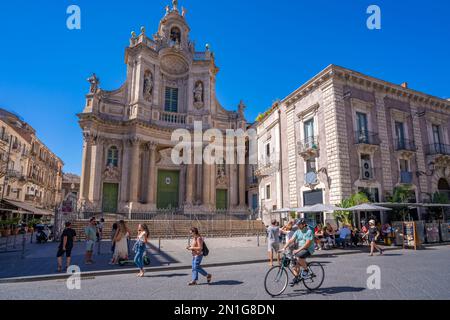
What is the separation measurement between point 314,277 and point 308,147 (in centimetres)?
1498

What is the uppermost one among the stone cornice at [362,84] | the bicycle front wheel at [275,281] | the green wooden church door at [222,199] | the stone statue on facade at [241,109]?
the stone statue on facade at [241,109]

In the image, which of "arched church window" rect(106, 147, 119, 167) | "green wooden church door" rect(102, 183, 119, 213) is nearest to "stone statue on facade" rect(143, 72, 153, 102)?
"arched church window" rect(106, 147, 119, 167)

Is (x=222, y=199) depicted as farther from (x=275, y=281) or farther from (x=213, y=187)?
(x=275, y=281)

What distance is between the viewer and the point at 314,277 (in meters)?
6.27

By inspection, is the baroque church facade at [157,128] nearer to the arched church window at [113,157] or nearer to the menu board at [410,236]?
the arched church window at [113,157]

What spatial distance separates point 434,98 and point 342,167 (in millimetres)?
12507

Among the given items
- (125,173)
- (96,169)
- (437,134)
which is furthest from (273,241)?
(437,134)

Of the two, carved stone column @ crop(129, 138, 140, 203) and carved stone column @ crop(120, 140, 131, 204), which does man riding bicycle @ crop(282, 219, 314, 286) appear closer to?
carved stone column @ crop(129, 138, 140, 203)

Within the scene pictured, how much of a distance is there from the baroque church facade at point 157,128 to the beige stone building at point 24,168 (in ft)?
21.0

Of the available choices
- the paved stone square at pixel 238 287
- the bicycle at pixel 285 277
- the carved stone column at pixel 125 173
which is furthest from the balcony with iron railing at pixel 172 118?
the bicycle at pixel 285 277

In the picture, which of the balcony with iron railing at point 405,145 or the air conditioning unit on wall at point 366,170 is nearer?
the air conditioning unit on wall at point 366,170

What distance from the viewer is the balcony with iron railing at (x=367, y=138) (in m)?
18.9

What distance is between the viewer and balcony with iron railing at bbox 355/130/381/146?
744 inches
